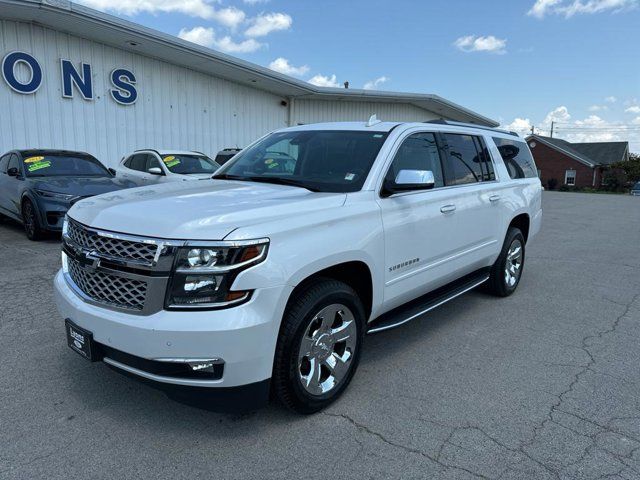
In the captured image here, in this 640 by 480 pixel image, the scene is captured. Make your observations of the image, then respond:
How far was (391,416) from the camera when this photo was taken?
300cm

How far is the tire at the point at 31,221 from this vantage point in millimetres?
7969

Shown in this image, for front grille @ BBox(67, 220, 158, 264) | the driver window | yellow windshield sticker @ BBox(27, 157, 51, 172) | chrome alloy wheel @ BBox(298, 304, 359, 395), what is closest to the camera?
front grille @ BBox(67, 220, 158, 264)

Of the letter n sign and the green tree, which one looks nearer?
the letter n sign

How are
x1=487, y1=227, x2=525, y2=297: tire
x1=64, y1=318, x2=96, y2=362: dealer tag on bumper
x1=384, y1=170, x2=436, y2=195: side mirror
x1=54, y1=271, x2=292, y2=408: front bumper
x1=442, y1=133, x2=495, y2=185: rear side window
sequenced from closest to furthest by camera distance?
x1=54, y1=271, x2=292, y2=408: front bumper
x1=64, y1=318, x2=96, y2=362: dealer tag on bumper
x1=384, y1=170, x2=436, y2=195: side mirror
x1=442, y1=133, x2=495, y2=185: rear side window
x1=487, y1=227, x2=525, y2=297: tire

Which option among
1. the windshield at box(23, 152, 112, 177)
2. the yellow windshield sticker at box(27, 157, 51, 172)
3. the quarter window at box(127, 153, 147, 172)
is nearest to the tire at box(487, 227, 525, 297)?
the windshield at box(23, 152, 112, 177)

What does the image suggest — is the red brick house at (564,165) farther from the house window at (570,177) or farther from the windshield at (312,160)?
the windshield at (312,160)

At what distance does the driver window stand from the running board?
0.95m

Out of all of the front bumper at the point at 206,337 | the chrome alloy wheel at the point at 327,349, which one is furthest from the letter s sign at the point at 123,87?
the chrome alloy wheel at the point at 327,349

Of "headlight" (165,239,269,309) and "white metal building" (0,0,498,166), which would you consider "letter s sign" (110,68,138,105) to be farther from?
"headlight" (165,239,269,309)

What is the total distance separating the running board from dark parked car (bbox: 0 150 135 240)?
248 inches

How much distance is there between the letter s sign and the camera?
14.3m

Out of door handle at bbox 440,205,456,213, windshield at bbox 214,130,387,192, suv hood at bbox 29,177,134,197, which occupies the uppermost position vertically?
windshield at bbox 214,130,387,192

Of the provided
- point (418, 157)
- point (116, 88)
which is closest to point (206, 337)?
point (418, 157)

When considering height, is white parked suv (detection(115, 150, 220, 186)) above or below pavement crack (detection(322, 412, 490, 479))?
above
